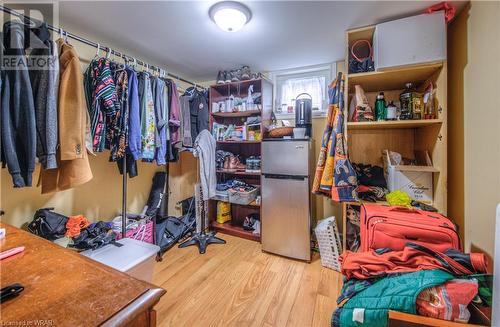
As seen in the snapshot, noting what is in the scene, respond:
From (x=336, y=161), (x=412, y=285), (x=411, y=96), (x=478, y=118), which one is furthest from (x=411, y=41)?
(x=412, y=285)

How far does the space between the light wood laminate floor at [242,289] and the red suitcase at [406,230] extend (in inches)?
25.1

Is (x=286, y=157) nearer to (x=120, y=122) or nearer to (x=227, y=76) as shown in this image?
(x=227, y=76)

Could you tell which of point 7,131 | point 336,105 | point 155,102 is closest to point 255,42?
point 336,105

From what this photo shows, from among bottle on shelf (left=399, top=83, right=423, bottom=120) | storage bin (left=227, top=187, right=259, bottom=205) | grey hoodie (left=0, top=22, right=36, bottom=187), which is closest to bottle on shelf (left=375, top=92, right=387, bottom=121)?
bottle on shelf (left=399, top=83, right=423, bottom=120)

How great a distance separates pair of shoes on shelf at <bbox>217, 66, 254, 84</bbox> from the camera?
250 cm

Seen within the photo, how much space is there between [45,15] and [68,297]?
6.71 ft

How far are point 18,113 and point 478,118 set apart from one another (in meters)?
2.50

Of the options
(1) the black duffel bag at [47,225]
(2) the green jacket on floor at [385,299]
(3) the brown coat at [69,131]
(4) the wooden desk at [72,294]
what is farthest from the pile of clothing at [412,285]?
(1) the black duffel bag at [47,225]

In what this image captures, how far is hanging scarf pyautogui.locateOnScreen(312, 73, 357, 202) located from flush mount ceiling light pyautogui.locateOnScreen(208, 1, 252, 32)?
0.91 m

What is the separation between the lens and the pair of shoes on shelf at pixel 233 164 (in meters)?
2.70

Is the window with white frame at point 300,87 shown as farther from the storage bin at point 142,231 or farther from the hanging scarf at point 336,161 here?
the storage bin at point 142,231

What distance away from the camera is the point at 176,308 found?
1.48m

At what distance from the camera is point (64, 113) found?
1261 mm

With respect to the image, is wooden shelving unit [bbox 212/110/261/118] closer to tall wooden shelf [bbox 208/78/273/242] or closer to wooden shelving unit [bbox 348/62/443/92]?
tall wooden shelf [bbox 208/78/273/242]
